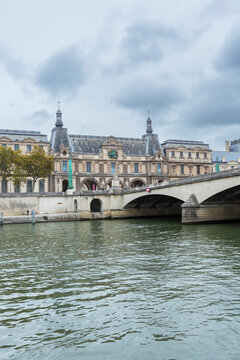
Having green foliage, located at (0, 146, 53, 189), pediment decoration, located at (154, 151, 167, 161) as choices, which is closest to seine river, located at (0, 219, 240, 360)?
green foliage, located at (0, 146, 53, 189)

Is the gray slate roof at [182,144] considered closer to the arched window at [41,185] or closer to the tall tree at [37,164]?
the arched window at [41,185]

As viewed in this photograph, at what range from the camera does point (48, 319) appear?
1013cm

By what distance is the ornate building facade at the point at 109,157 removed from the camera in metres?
81.4

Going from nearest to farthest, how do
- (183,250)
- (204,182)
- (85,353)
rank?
(85,353), (183,250), (204,182)

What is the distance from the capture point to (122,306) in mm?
11102

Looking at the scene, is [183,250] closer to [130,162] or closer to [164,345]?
[164,345]

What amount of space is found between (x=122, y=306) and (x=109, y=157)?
253ft

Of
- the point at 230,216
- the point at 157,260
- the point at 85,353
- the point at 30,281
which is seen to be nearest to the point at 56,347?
the point at 85,353

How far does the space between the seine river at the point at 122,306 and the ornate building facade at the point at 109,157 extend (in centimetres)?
6163

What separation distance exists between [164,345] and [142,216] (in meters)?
55.4

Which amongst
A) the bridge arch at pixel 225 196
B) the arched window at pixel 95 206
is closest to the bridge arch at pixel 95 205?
the arched window at pixel 95 206

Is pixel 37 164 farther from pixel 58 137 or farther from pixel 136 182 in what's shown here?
pixel 136 182

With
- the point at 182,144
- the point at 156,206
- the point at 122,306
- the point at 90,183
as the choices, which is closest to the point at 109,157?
the point at 90,183

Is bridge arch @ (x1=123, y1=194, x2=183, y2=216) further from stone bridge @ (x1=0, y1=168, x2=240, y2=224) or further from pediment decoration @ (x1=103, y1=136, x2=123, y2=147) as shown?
pediment decoration @ (x1=103, y1=136, x2=123, y2=147)
